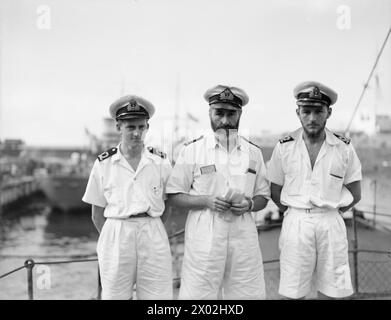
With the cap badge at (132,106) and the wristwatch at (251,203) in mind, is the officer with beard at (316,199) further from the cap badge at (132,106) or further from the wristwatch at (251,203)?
the cap badge at (132,106)

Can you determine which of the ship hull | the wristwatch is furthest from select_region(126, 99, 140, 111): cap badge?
the ship hull

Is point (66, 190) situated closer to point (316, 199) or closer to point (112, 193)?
point (112, 193)

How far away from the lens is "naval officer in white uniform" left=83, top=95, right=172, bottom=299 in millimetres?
2949

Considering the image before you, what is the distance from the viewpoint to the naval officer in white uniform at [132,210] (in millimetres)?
2949

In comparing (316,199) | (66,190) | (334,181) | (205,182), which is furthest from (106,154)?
(66,190)

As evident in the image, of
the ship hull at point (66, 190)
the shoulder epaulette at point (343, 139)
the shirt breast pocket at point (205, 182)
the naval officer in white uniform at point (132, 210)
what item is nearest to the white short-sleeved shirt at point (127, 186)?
the naval officer in white uniform at point (132, 210)

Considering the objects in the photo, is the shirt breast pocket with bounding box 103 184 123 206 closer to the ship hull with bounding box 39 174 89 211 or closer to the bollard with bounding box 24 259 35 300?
the bollard with bounding box 24 259 35 300

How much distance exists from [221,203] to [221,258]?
1.36 feet

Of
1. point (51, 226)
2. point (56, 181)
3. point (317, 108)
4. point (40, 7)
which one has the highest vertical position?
point (40, 7)

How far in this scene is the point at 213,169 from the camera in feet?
10.1
